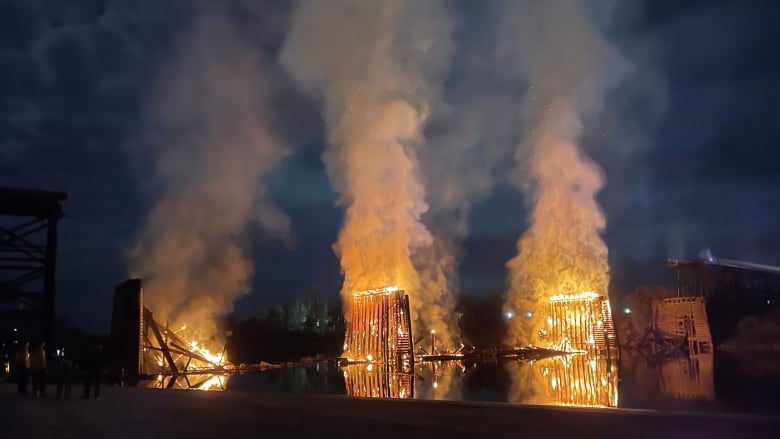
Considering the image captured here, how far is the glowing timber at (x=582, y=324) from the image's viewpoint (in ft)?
137

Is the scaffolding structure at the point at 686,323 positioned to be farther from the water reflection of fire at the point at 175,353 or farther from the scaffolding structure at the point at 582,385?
the water reflection of fire at the point at 175,353

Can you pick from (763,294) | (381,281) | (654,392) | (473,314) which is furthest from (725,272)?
(654,392)

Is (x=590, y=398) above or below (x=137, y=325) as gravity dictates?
below

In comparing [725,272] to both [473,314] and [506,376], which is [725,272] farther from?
[506,376]

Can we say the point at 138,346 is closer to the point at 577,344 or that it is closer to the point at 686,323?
the point at 577,344

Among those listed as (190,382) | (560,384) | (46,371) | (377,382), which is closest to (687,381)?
(560,384)

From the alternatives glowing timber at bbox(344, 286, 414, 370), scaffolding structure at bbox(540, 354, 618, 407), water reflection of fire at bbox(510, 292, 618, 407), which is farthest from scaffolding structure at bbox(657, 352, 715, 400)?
glowing timber at bbox(344, 286, 414, 370)

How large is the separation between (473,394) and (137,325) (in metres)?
13.9

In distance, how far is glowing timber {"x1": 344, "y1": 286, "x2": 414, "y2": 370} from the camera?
3362 centimetres

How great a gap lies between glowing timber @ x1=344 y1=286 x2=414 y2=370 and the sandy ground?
20131 mm

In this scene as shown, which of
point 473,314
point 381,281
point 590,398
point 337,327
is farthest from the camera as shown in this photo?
point 337,327

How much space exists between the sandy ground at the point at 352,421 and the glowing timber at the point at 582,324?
32.6m

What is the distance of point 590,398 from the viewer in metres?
17.5

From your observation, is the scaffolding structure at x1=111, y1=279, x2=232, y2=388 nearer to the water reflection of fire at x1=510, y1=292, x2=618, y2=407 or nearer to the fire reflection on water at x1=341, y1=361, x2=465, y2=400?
the fire reflection on water at x1=341, y1=361, x2=465, y2=400
